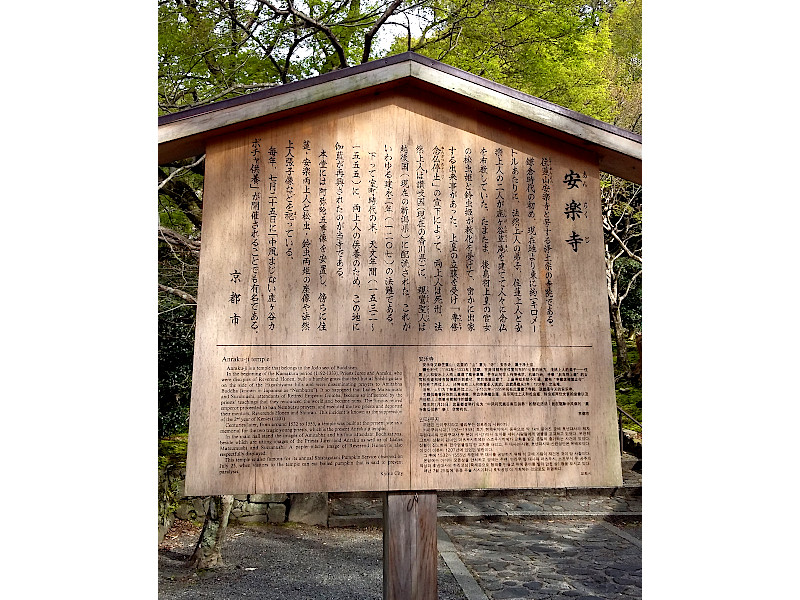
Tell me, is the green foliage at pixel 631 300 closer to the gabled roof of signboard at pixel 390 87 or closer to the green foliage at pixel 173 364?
the green foliage at pixel 173 364

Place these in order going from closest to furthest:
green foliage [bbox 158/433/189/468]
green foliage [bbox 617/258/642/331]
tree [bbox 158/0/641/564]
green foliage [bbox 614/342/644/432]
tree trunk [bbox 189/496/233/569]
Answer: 1. tree trunk [bbox 189/496/233/569]
2. tree [bbox 158/0/641/564]
3. green foliage [bbox 158/433/189/468]
4. green foliage [bbox 614/342/644/432]
5. green foliage [bbox 617/258/642/331]

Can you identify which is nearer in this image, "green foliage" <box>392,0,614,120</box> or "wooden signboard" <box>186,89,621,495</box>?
"wooden signboard" <box>186,89,621,495</box>

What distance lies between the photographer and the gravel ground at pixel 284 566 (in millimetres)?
6246

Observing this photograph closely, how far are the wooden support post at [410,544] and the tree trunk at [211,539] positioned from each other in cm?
370

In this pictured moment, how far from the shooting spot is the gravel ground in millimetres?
6246

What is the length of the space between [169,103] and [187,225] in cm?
176

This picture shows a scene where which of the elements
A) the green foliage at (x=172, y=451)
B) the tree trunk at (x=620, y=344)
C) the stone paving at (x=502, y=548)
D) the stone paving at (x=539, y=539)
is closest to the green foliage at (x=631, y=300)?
the tree trunk at (x=620, y=344)

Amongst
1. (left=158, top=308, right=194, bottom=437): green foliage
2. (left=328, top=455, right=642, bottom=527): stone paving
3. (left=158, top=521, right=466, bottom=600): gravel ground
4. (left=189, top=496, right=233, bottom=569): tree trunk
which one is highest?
(left=158, top=308, right=194, bottom=437): green foliage

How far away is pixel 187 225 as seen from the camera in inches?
333

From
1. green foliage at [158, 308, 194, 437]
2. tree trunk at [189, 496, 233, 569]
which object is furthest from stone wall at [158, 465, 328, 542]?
tree trunk at [189, 496, 233, 569]

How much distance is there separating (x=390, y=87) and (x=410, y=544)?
240 cm

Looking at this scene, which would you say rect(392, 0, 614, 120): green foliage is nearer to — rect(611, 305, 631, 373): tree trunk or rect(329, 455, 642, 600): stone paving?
rect(611, 305, 631, 373): tree trunk

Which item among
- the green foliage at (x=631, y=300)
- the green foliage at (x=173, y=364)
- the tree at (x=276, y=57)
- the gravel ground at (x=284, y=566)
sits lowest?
the gravel ground at (x=284, y=566)

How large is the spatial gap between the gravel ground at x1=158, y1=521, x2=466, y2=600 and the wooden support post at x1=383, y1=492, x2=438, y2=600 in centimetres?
306
